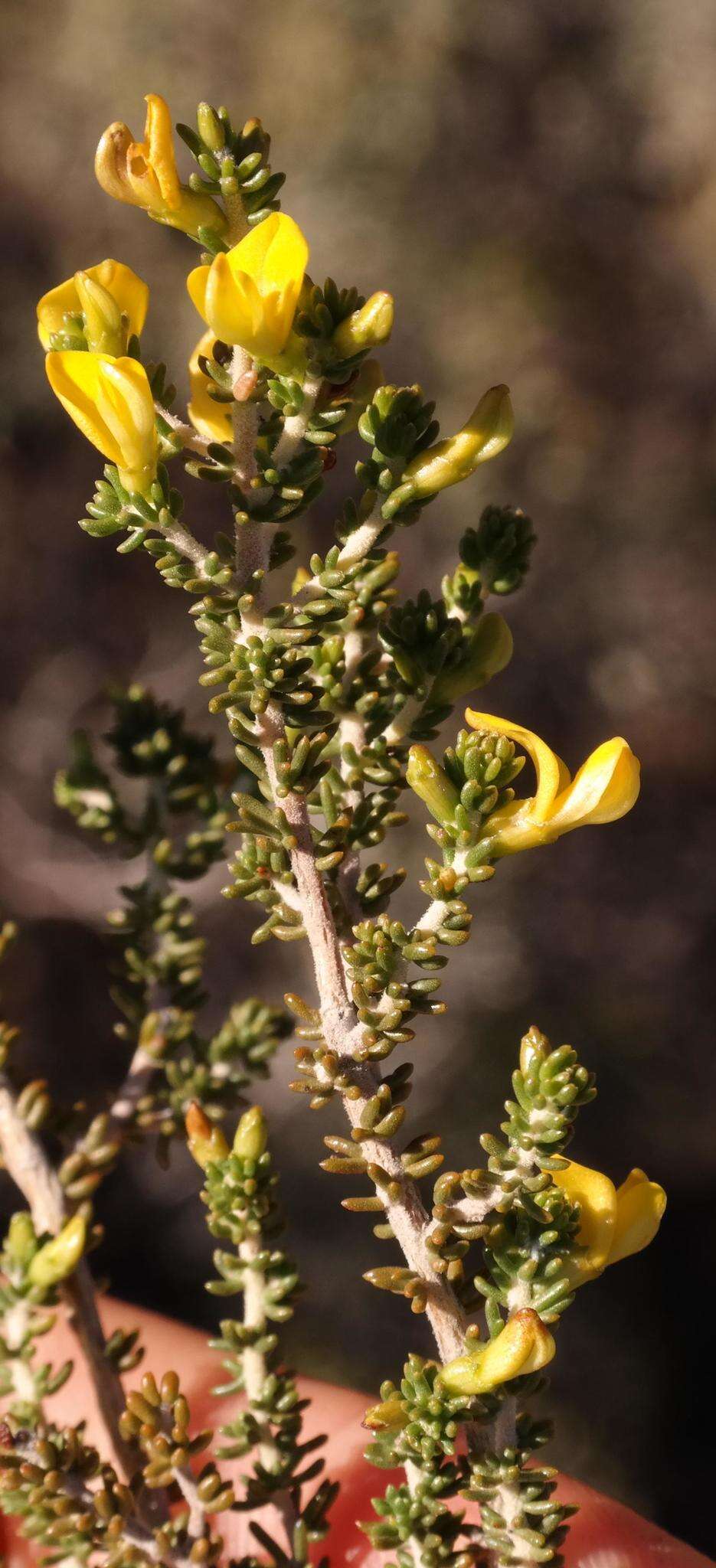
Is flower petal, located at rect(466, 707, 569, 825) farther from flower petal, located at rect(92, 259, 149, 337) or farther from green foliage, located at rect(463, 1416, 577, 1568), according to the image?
green foliage, located at rect(463, 1416, 577, 1568)

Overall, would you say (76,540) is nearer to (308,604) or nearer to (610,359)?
(610,359)

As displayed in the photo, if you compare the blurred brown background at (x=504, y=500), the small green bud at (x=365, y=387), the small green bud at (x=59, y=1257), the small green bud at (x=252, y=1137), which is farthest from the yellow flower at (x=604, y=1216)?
the blurred brown background at (x=504, y=500)

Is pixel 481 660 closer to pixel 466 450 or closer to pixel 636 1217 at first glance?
pixel 466 450

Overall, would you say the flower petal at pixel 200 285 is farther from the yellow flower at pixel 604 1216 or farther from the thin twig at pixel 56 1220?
the thin twig at pixel 56 1220

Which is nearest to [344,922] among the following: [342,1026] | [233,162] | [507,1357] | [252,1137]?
[342,1026]

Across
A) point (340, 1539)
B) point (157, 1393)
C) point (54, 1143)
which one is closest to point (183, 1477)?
point (157, 1393)
